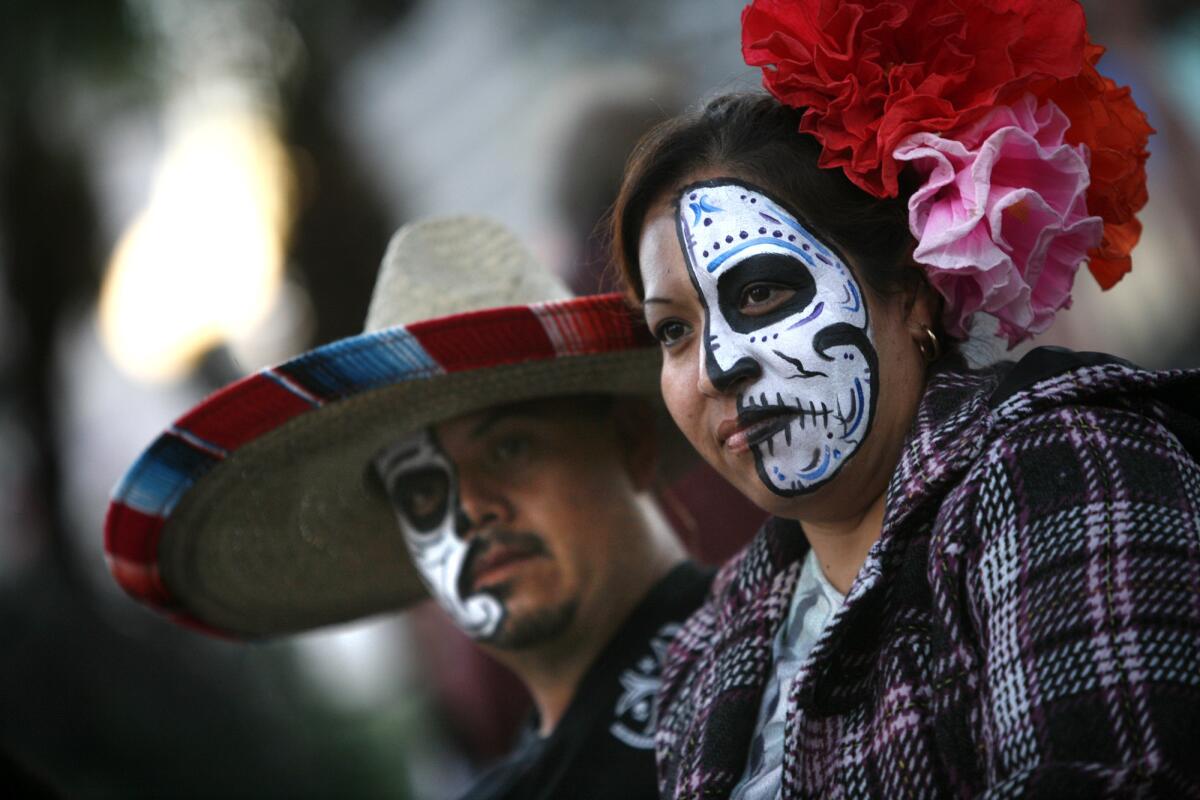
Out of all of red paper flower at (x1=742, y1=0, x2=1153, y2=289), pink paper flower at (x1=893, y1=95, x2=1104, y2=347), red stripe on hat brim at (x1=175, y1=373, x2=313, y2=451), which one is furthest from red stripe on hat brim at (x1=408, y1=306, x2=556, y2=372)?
pink paper flower at (x1=893, y1=95, x2=1104, y2=347)

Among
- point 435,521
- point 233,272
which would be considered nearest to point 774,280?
point 435,521

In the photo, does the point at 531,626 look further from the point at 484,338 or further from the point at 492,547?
the point at 484,338

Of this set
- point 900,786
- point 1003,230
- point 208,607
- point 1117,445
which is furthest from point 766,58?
point 208,607

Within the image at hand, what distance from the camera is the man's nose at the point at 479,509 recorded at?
231 cm

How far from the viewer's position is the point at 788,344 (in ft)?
5.32

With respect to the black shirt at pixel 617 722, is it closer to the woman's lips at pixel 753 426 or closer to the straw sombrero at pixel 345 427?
the straw sombrero at pixel 345 427

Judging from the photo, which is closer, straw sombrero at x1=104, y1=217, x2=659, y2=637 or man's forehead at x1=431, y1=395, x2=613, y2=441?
straw sombrero at x1=104, y1=217, x2=659, y2=637

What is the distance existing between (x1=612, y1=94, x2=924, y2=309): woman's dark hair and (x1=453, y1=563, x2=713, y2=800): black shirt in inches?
28.4

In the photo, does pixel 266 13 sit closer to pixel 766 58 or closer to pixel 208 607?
pixel 208 607

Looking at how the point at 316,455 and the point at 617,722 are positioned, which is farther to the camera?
the point at 316,455

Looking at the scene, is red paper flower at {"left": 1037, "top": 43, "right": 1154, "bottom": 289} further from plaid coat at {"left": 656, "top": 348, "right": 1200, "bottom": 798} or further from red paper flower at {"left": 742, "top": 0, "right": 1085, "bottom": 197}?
plaid coat at {"left": 656, "top": 348, "right": 1200, "bottom": 798}

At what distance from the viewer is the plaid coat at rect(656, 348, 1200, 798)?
1.26 meters

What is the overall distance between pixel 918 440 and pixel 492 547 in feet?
3.16

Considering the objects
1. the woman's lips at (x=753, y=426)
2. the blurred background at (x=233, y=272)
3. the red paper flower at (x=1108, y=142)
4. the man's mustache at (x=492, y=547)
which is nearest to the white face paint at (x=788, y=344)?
the woman's lips at (x=753, y=426)
